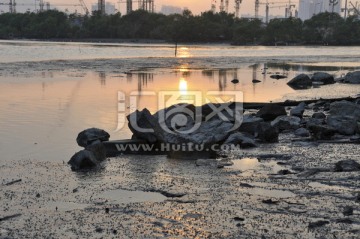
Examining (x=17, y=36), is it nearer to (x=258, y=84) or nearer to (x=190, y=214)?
(x=258, y=84)

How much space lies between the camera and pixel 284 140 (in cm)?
1466

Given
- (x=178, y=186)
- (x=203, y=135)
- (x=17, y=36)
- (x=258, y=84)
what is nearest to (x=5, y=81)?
(x=258, y=84)

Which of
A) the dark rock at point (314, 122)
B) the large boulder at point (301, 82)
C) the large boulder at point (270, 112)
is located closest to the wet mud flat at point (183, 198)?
the dark rock at point (314, 122)

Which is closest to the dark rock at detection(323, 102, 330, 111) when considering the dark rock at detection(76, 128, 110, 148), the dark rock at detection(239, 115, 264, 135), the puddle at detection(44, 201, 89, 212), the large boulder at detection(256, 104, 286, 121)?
the large boulder at detection(256, 104, 286, 121)

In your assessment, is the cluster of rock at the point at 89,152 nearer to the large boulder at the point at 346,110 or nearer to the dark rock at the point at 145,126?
the dark rock at the point at 145,126

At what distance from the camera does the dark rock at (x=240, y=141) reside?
44.9 ft

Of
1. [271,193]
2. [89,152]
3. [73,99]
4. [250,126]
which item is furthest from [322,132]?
[73,99]

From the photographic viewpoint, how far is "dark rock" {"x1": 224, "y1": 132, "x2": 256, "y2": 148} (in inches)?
539

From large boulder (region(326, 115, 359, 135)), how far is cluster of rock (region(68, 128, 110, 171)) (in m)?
6.57

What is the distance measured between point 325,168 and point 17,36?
19794 centimetres

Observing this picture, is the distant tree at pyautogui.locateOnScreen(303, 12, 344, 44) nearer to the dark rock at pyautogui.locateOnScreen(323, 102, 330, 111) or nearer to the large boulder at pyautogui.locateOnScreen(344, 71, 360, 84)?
the large boulder at pyautogui.locateOnScreen(344, 71, 360, 84)

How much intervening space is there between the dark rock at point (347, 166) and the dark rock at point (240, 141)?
3.00 m

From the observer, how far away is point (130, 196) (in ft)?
30.7

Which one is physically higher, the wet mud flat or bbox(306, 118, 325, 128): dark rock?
bbox(306, 118, 325, 128): dark rock
